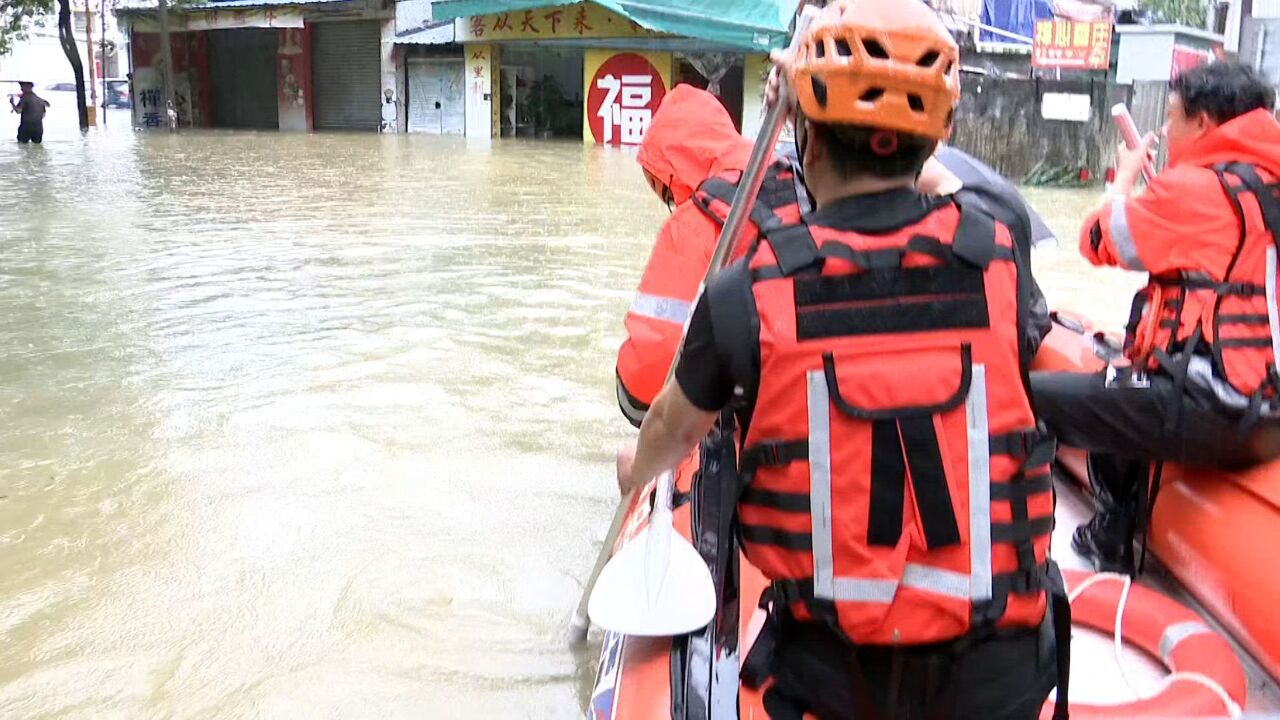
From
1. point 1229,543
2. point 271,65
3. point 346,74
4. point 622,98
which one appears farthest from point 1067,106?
point 271,65

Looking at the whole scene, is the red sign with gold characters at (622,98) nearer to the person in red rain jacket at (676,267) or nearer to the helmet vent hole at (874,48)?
the person in red rain jacket at (676,267)

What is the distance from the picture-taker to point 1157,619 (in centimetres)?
237

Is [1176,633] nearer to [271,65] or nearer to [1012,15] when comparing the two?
[1012,15]

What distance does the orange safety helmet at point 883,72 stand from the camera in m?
1.31

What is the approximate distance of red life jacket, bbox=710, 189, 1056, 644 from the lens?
133 centimetres

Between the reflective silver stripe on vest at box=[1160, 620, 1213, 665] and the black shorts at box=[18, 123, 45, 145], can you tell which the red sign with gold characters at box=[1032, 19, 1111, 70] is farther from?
the black shorts at box=[18, 123, 45, 145]

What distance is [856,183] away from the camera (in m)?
1.40

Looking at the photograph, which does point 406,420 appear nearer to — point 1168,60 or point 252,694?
point 252,694

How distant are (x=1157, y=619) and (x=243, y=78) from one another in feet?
110

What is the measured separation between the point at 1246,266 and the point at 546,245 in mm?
7666

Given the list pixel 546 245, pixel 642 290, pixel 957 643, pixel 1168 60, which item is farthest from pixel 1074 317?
A: pixel 1168 60

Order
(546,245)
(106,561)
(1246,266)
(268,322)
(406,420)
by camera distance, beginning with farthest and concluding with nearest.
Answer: (546,245), (268,322), (406,420), (106,561), (1246,266)

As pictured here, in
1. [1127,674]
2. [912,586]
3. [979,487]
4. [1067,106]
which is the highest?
[1067,106]

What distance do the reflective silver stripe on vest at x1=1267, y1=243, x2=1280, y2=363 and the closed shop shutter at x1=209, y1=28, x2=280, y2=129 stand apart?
31.5 metres
